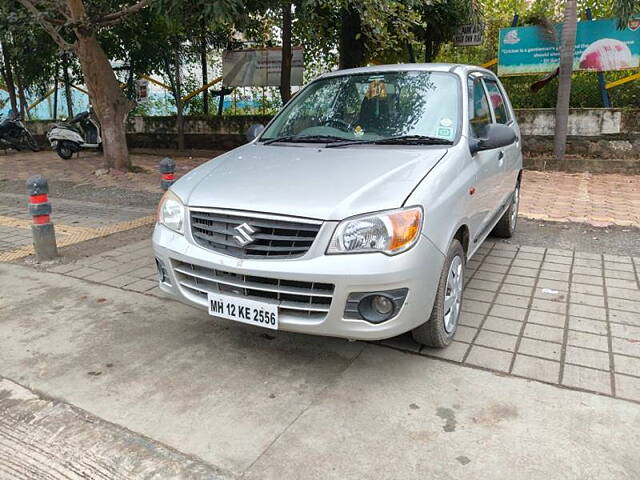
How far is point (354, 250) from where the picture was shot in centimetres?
280

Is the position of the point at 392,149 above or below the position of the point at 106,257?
above

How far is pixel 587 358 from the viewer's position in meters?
3.29

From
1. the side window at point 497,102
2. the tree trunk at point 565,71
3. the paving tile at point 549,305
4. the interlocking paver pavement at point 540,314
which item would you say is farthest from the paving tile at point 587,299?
the tree trunk at point 565,71

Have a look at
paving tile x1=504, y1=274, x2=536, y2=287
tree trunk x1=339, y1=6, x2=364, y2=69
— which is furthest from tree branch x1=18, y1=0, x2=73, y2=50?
paving tile x1=504, y1=274, x2=536, y2=287

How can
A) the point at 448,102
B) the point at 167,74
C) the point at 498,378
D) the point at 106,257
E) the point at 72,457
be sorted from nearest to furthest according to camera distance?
the point at 72,457 < the point at 498,378 < the point at 448,102 < the point at 106,257 < the point at 167,74

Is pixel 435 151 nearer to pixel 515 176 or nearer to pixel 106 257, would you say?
pixel 515 176

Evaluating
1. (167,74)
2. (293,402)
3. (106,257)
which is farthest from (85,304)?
(167,74)

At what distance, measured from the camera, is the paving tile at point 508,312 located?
3.91m

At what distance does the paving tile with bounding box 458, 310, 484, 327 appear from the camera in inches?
149

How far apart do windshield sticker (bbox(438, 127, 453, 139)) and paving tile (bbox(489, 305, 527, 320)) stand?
4.38ft

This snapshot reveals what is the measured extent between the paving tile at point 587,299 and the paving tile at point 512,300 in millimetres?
380

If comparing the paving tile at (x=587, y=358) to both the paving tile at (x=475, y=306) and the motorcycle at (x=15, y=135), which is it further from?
the motorcycle at (x=15, y=135)

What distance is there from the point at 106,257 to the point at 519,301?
3.93 m

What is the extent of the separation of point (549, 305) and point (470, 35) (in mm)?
9018
